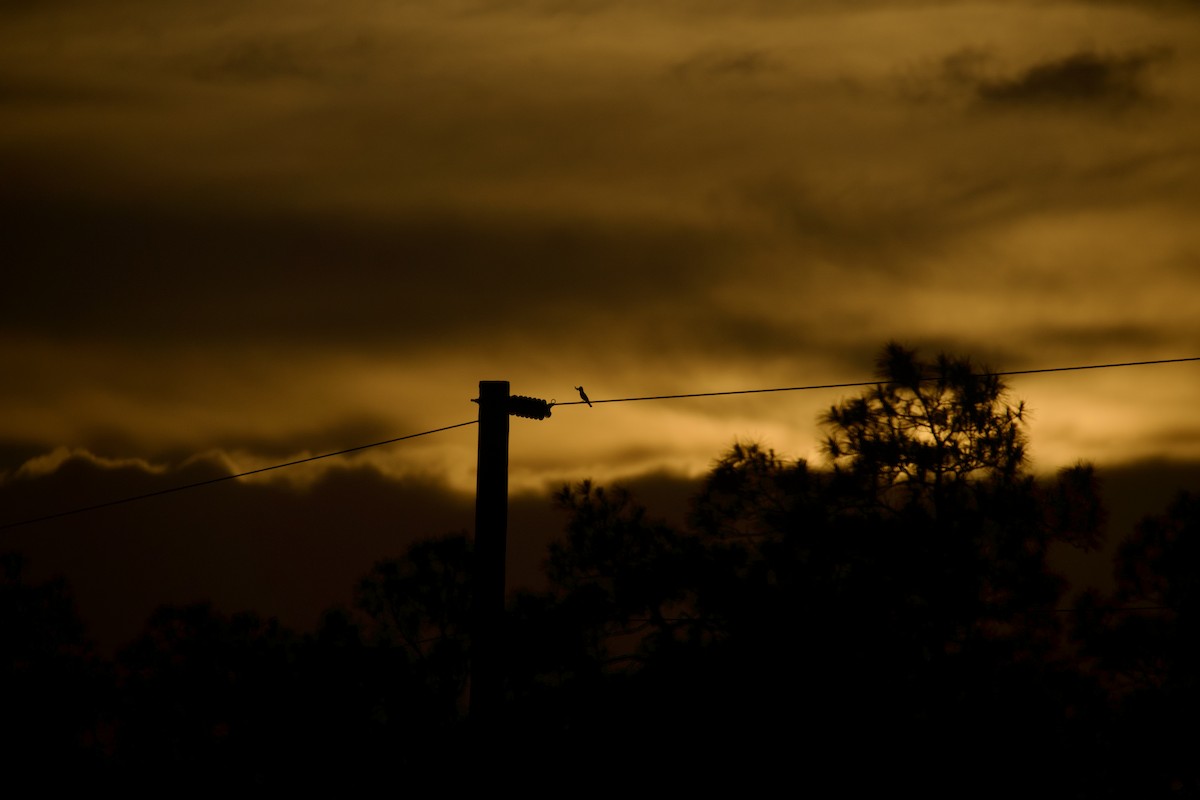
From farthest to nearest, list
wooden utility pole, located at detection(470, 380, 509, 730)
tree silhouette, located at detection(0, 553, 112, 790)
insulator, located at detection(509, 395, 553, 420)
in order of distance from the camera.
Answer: tree silhouette, located at detection(0, 553, 112, 790), insulator, located at detection(509, 395, 553, 420), wooden utility pole, located at detection(470, 380, 509, 730)

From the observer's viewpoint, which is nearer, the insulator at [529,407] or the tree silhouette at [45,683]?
the insulator at [529,407]

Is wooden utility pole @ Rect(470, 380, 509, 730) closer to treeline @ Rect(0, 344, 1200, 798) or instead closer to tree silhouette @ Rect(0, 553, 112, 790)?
treeline @ Rect(0, 344, 1200, 798)

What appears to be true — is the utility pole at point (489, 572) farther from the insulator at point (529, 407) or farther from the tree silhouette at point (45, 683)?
the tree silhouette at point (45, 683)

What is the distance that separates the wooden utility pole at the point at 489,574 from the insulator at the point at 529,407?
0.83 metres

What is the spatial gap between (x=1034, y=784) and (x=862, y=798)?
2.94m

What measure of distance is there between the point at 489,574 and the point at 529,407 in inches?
105

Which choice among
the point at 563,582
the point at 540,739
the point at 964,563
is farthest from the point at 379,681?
the point at 964,563

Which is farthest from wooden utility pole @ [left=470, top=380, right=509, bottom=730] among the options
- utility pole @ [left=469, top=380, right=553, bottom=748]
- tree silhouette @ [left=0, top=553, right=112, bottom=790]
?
tree silhouette @ [left=0, top=553, right=112, bottom=790]

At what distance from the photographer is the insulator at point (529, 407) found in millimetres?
18562

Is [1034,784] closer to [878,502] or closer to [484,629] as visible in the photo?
[878,502]

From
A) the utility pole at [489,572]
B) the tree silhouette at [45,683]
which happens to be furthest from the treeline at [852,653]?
the tree silhouette at [45,683]

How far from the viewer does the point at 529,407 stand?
18.8m

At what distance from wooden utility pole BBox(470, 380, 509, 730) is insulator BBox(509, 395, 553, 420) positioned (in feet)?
2.72

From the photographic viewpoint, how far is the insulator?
1856 cm
